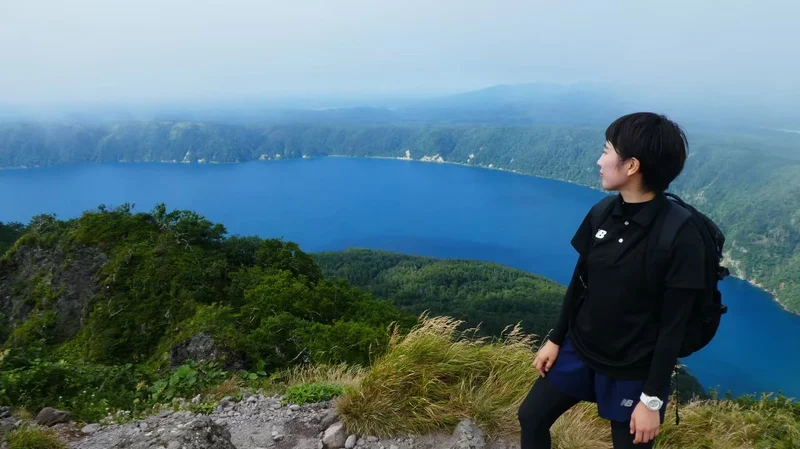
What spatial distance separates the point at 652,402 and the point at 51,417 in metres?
4.06

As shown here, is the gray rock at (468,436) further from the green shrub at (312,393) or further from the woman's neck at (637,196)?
the woman's neck at (637,196)

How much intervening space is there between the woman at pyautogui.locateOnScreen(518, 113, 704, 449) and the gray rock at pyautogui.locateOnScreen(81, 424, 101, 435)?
126 inches

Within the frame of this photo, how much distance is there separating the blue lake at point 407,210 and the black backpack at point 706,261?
47.7 metres

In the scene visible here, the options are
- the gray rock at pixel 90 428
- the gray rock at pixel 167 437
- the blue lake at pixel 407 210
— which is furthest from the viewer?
the blue lake at pixel 407 210

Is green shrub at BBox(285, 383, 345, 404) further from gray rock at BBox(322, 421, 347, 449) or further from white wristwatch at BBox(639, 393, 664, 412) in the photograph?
white wristwatch at BBox(639, 393, 664, 412)

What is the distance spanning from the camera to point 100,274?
14.0 metres

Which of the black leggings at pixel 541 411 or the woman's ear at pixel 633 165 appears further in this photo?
the black leggings at pixel 541 411

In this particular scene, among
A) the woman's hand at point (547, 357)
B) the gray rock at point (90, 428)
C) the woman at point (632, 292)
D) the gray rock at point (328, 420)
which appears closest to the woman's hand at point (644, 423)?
the woman at point (632, 292)

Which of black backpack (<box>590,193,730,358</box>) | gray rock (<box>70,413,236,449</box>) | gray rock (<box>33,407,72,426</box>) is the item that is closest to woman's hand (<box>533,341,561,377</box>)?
black backpack (<box>590,193,730,358</box>)

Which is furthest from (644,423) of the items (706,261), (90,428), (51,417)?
(51,417)

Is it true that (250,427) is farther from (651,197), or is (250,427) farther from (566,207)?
(566,207)

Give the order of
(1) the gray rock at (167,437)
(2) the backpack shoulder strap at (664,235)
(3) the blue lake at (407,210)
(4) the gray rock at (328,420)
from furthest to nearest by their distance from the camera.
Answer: (3) the blue lake at (407,210), (4) the gray rock at (328,420), (1) the gray rock at (167,437), (2) the backpack shoulder strap at (664,235)

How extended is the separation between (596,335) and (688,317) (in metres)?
0.33

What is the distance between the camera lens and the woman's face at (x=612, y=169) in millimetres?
1605
